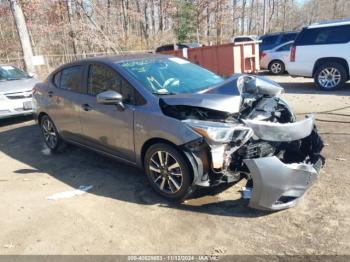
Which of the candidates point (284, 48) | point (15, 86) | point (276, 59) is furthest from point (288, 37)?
point (15, 86)

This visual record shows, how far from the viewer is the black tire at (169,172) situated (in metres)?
3.79

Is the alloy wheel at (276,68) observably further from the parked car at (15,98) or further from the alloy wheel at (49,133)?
the alloy wheel at (49,133)

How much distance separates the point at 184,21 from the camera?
2878 cm

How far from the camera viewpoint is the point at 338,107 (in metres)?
7.87

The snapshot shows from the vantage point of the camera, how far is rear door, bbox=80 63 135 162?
4375mm

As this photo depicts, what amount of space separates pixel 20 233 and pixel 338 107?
22.8 ft

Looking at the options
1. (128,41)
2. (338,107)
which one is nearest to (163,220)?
(338,107)

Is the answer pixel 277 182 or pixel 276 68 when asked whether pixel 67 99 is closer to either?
pixel 277 182

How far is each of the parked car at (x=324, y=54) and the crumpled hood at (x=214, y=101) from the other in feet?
24.2

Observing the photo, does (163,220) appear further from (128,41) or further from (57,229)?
(128,41)

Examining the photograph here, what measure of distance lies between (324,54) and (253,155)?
7654 millimetres

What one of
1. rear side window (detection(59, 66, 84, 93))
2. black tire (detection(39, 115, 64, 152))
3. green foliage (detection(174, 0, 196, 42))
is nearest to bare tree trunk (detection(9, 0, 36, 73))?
black tire (detection(39, 115, 64, 152))

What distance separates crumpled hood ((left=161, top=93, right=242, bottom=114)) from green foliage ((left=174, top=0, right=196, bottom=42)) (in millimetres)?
25858

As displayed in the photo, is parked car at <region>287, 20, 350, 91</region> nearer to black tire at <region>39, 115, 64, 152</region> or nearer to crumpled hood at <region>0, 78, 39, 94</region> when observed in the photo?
black tire at <region>39, 115, 64, 152</region>
